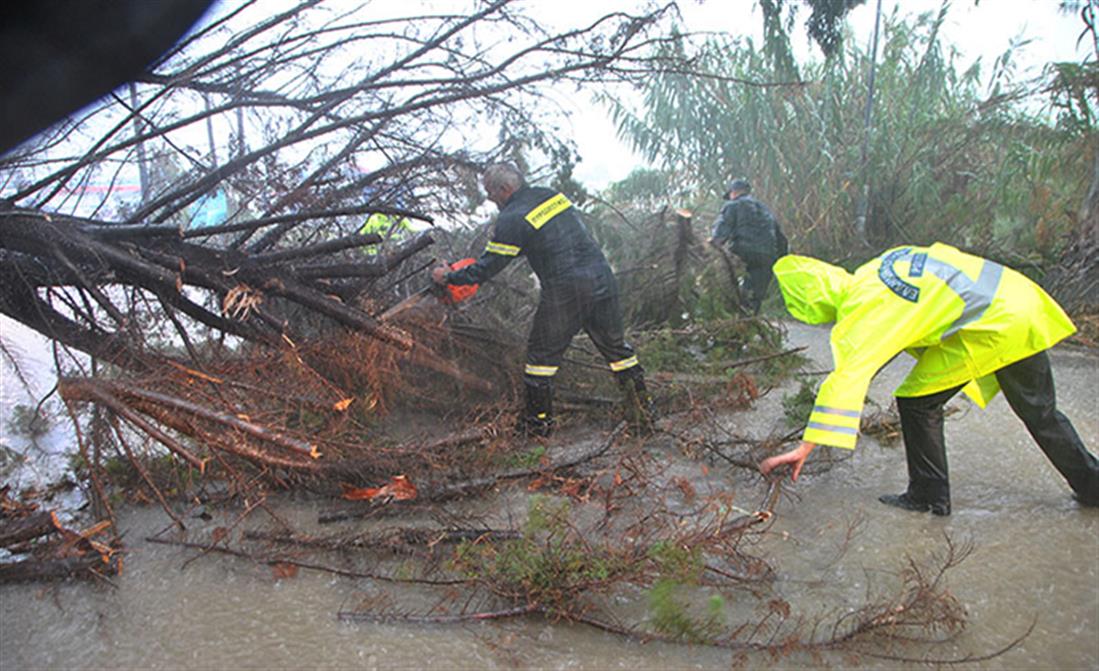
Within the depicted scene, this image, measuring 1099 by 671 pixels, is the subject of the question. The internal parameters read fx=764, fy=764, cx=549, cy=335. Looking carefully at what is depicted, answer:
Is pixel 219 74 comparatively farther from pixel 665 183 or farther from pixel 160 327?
pixel 665 183

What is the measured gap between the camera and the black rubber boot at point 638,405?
496 centimetres

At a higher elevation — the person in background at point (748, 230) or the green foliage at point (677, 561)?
the person in background at point (748, 230)

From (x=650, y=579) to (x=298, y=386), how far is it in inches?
79.5

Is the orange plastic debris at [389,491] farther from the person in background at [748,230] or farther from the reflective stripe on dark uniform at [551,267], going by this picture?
the person in background at [748,230]

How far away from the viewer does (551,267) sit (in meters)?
4.96

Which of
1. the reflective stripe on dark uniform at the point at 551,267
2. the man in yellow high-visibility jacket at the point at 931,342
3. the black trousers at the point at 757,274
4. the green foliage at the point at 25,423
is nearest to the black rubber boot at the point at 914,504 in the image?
the man in yellow high-visibility jacket at the point at 931,342

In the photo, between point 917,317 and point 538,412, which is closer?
point 917,317

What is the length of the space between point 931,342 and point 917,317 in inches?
10.7

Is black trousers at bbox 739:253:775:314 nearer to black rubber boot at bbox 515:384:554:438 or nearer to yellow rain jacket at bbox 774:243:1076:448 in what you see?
black rubber boot at bbox 515:384:554:438

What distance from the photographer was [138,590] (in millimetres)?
3291

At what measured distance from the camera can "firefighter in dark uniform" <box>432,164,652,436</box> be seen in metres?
4.84

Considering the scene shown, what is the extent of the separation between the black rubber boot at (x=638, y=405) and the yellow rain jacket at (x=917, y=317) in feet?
5.37

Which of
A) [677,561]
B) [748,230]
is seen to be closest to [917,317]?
[677,561]

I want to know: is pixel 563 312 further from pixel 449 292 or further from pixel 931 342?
pixel 931 342
